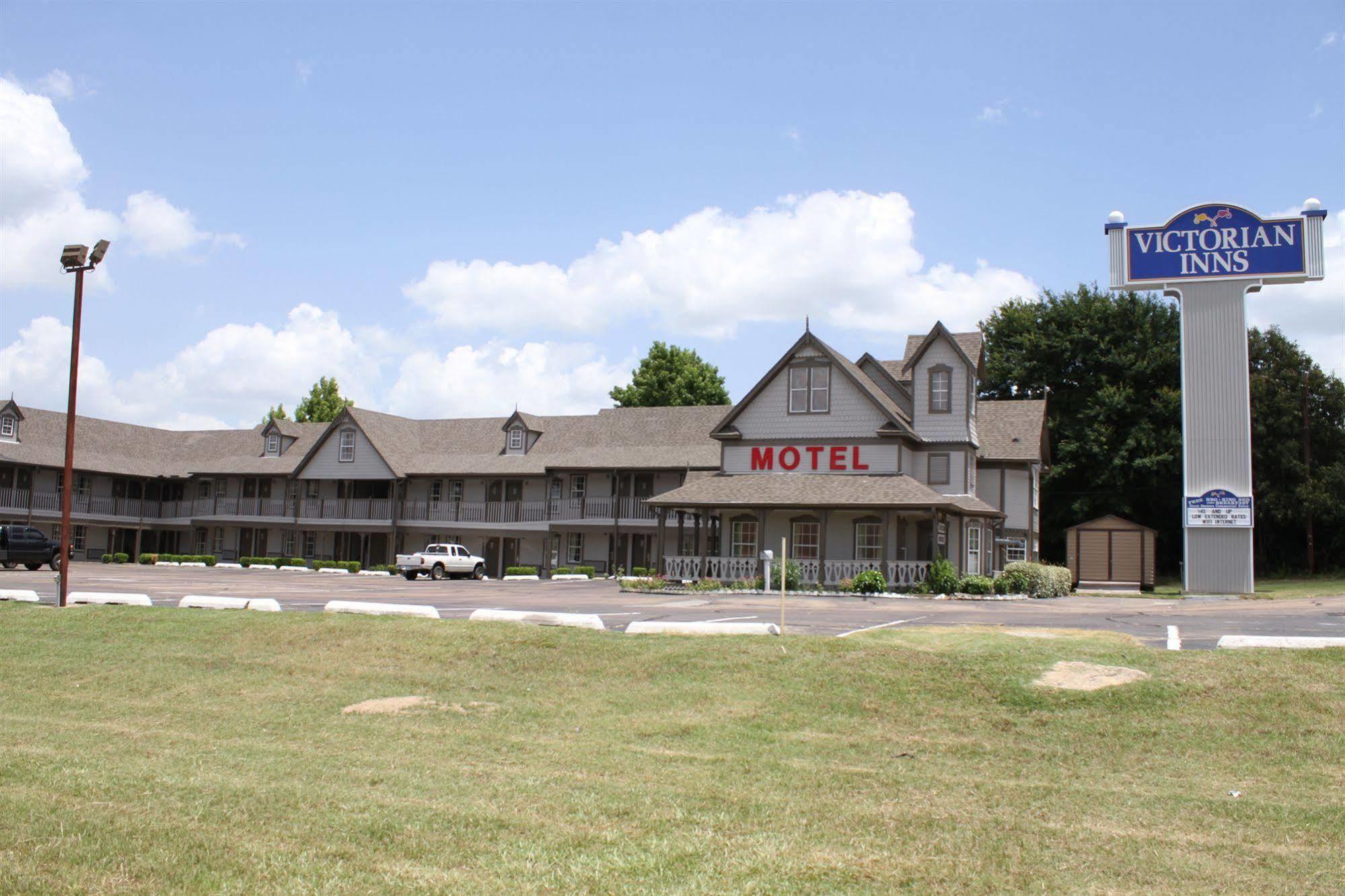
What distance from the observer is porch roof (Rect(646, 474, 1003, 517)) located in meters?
38.7

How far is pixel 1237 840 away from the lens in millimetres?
8328

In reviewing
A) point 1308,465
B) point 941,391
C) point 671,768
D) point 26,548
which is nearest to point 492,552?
point 26,548

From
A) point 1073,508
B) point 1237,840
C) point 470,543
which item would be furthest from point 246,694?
point 1073,508

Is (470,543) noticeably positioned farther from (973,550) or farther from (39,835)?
(39,835)

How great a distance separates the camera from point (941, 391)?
4500 cm

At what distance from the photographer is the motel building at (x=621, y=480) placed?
42312mm

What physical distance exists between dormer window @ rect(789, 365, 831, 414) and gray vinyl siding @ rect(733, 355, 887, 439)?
0.51 feet

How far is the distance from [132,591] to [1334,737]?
2890cm

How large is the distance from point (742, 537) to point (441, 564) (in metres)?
14.0

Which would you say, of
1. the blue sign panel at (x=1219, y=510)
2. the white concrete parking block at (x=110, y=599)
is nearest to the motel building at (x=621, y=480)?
the blue sign panel at (x=1219, y=510)

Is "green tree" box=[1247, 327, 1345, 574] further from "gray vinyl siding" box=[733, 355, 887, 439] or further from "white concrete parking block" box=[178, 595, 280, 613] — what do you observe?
"white concrete parking block" box=[178, 595, 280, 613]

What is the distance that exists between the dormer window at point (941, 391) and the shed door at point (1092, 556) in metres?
11.2

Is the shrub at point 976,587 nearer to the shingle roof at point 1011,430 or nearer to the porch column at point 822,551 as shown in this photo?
the porch column at point 822,551

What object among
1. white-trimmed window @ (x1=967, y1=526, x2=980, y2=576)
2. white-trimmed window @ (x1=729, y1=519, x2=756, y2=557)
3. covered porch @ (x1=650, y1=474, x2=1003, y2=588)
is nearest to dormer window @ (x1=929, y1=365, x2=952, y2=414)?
covered porch @ (x1=650, y1=474, x2=1003, y2=588)
